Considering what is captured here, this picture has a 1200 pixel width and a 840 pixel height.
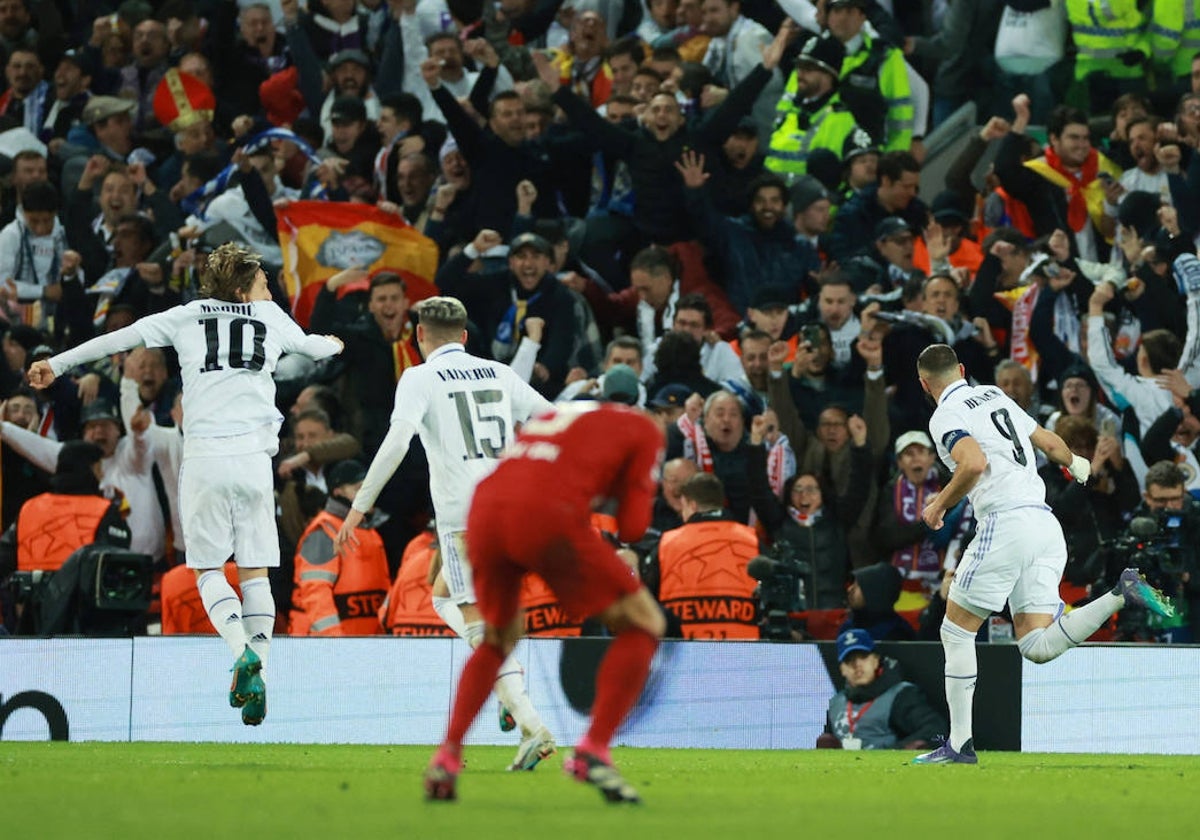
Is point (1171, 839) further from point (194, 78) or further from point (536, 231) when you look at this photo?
point (194, 78)

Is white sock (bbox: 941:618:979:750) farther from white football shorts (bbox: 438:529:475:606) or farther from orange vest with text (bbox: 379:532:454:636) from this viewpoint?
orange vest with text (bbox: 379:532:454:636)

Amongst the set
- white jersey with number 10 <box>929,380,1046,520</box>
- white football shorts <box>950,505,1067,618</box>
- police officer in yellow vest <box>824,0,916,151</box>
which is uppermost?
police officer in yellow vest <box>824,0,916,151</box>

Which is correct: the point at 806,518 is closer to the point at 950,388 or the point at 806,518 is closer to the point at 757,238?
the point at 950,388

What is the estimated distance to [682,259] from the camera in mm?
16844

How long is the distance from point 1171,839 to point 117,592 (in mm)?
8521

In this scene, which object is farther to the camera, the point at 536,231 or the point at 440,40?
the point at 440,40

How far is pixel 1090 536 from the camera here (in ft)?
44.9

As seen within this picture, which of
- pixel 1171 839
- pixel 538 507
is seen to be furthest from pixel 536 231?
pixel 1171 839

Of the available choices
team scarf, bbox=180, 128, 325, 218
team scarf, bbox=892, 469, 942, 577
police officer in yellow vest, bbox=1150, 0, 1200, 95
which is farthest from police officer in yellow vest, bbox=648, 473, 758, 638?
police officer in yellow vest, bbox=1150, 0, 1200, 95

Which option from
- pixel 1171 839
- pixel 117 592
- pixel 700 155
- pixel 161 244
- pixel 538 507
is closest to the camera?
pixel 1171 839

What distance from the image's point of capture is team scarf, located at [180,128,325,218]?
17875 mm

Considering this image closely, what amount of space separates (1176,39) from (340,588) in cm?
858

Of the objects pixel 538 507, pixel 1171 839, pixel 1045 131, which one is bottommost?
pixel 1171 839

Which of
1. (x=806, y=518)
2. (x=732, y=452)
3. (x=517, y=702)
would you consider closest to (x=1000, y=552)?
(x=517, y=702)
